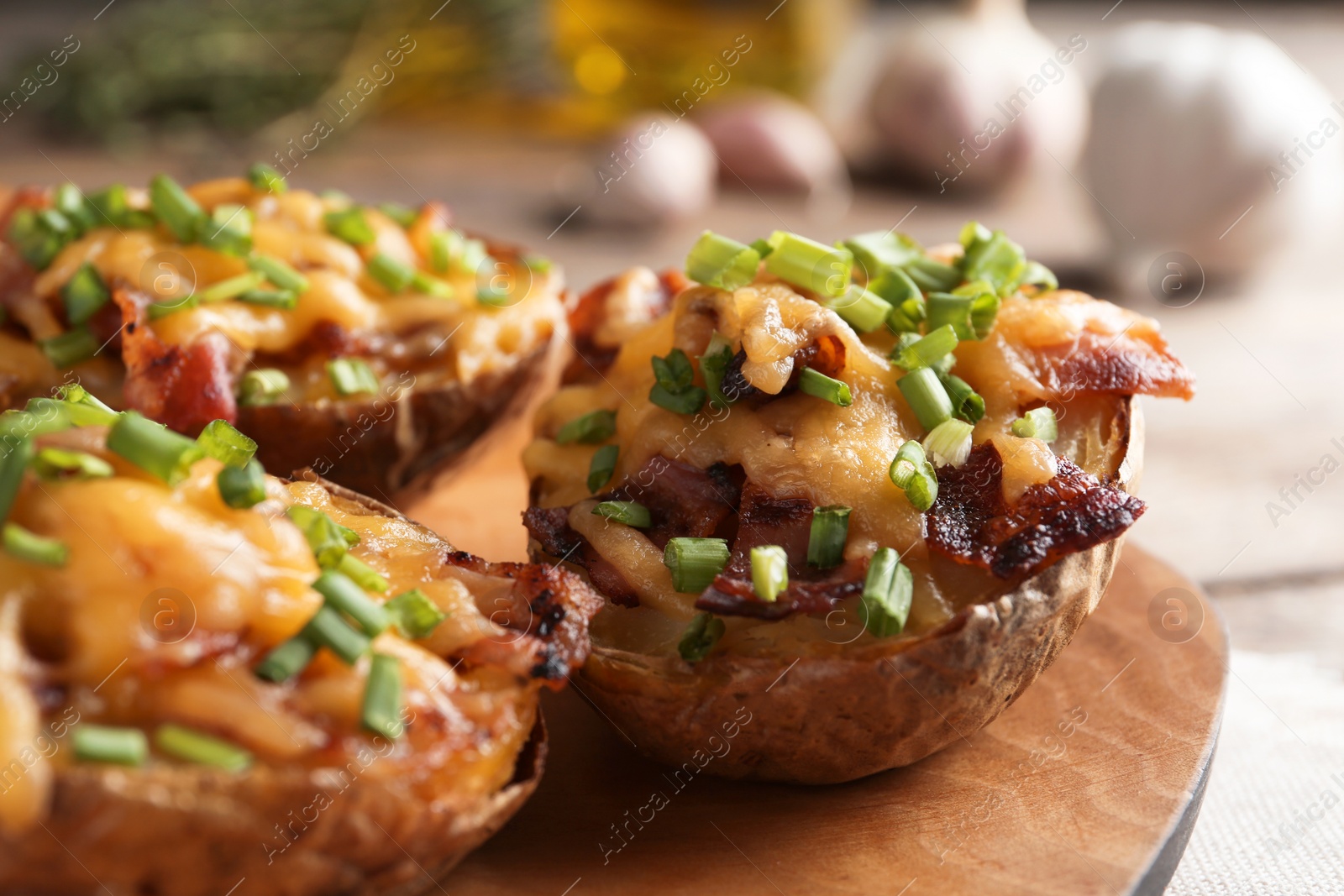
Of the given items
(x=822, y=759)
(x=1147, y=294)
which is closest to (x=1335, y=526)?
(x=1147, y=294)

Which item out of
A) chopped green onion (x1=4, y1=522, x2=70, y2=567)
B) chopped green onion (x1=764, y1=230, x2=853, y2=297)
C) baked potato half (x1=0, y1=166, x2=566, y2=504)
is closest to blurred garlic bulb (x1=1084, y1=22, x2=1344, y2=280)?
baked potato half (x1=0, y1=166, x2=566, y2=504)

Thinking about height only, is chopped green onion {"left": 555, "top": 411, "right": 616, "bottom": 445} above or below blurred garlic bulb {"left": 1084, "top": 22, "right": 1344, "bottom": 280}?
above

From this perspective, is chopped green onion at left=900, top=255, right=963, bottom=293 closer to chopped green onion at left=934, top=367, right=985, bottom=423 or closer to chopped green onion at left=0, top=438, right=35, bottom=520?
chopped green onion at left=934, top=367, right=985, bottom=423

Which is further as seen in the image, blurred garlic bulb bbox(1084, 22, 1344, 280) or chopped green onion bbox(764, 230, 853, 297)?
blurred garlic bulb bbox(1084, 22, 1344, 280)

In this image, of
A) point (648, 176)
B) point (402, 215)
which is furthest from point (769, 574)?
point (648, 176)

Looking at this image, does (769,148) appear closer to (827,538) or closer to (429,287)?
(429,287)

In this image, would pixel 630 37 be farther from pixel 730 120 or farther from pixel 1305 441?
pixel 1305 441
